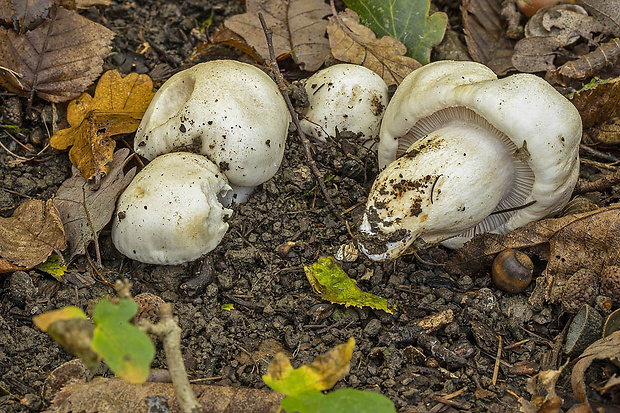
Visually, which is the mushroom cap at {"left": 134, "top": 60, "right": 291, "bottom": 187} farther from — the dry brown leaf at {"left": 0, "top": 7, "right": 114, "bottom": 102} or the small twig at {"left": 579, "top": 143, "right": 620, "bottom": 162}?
the small twig at {"left": 579, "top": 143, "right": 620, "bottom": 162}

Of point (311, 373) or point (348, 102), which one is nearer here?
point (311, 373)

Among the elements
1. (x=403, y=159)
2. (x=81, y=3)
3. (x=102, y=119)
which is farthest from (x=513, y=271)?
(x=81, y=3)

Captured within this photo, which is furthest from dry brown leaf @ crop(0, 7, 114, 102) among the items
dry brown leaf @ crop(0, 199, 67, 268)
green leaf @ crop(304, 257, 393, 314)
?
green leaf @ crop(304, 257, 393, 314)

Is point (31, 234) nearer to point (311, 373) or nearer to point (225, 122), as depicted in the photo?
point (225, 122)

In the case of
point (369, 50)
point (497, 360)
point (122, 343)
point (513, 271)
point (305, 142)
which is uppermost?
point (122, 343)

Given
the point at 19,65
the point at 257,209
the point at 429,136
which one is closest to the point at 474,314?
the point at 429,136

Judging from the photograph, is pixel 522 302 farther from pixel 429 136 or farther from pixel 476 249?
pixel 429 136
